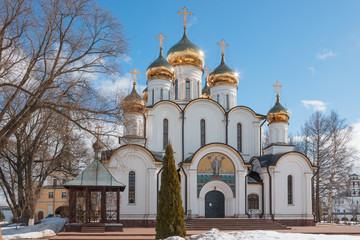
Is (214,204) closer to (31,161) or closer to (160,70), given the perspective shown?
(160,70)

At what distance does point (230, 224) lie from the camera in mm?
18562

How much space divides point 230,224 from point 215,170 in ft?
10.1

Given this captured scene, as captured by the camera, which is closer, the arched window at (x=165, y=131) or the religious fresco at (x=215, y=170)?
the religious fresco at (x=215, y=170)

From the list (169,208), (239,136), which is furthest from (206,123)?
(169,208)

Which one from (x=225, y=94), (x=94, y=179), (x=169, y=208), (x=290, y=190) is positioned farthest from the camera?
(x=225, y=94)

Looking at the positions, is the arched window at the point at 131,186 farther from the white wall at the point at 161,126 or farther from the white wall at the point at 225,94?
the white wall at the point at 225,94

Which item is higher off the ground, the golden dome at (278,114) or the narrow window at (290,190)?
the golden dome at (278,114)

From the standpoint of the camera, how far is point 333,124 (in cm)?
2617

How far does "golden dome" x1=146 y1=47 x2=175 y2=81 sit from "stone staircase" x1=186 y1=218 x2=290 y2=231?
877cm

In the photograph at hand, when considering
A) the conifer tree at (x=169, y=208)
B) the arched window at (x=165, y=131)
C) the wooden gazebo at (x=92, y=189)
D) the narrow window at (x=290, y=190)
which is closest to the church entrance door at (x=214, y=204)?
the narrow window at (x=290, y=190)

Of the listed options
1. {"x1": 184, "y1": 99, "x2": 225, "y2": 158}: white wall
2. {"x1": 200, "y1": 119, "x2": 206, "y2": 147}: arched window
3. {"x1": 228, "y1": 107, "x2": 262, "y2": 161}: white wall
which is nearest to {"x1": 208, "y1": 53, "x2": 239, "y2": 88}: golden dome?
{"x1": 228, "y1": 107, "x2": 262, "y2": 161}: white wall

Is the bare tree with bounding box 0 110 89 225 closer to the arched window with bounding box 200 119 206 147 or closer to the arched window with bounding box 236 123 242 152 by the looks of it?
the arched window with bounding box 200 119 206 147

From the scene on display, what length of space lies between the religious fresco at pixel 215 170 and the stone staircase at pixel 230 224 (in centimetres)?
208

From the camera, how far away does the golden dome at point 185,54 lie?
82.7 feet
